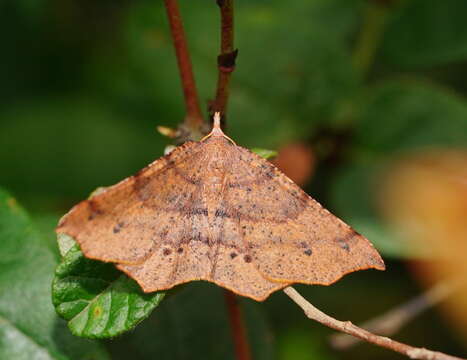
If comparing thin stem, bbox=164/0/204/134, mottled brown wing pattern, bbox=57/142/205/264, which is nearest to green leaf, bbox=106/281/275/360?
mottled brown wing pattern, bbox=57/142/205/264

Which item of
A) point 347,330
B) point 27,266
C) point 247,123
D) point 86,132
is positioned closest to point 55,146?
point 86,132

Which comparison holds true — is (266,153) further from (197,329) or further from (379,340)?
(197,329)

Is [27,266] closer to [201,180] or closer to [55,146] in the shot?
[201,180]

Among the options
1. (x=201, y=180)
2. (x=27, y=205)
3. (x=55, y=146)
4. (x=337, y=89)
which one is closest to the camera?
(x=201, y=180)

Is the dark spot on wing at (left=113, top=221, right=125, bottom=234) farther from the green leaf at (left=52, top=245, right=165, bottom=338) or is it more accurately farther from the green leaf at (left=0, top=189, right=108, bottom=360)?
the green leaf at (left=0, top=189, right=108, bottom=360)

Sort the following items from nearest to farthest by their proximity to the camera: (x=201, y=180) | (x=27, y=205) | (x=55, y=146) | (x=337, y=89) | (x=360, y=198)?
(x=201, y=180)
(x=360, y=198)
(x=337, y=89)
(x=27, y=205)
(x=55, y=146)

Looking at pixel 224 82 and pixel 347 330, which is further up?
pixel 224 82

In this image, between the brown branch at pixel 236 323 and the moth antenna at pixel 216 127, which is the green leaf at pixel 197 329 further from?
the moth antenna at pixel 216 127
